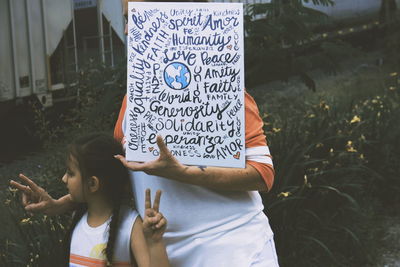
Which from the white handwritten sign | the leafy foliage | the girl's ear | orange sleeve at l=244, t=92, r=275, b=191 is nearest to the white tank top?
the girl's ear

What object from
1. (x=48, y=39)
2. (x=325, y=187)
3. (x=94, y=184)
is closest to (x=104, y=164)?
(x=94, y=184)

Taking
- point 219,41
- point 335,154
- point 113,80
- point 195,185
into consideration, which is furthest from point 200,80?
point 113,80

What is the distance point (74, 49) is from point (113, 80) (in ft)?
11.6

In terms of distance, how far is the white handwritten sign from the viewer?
7.28 ft

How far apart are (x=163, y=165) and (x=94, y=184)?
39 centimetres

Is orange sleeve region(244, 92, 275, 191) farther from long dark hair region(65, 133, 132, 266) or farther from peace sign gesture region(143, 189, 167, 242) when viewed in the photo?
long dark hair region(65, 133, 132, 266)

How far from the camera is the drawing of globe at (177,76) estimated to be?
7.28 feet

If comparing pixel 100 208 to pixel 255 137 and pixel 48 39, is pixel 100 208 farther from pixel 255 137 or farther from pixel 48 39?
pixel 48 39

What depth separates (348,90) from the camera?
9.27 meters

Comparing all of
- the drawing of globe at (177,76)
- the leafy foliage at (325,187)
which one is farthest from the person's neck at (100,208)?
the leafy foliage at (325,187)

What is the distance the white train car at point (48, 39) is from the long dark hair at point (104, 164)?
5705mm

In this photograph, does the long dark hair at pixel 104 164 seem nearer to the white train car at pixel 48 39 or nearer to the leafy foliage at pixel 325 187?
the leafy foliage at pixel 325 187

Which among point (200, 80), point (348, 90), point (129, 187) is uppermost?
point (200, 80)

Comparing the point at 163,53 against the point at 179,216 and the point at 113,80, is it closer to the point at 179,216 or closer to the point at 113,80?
the point at 179,216
